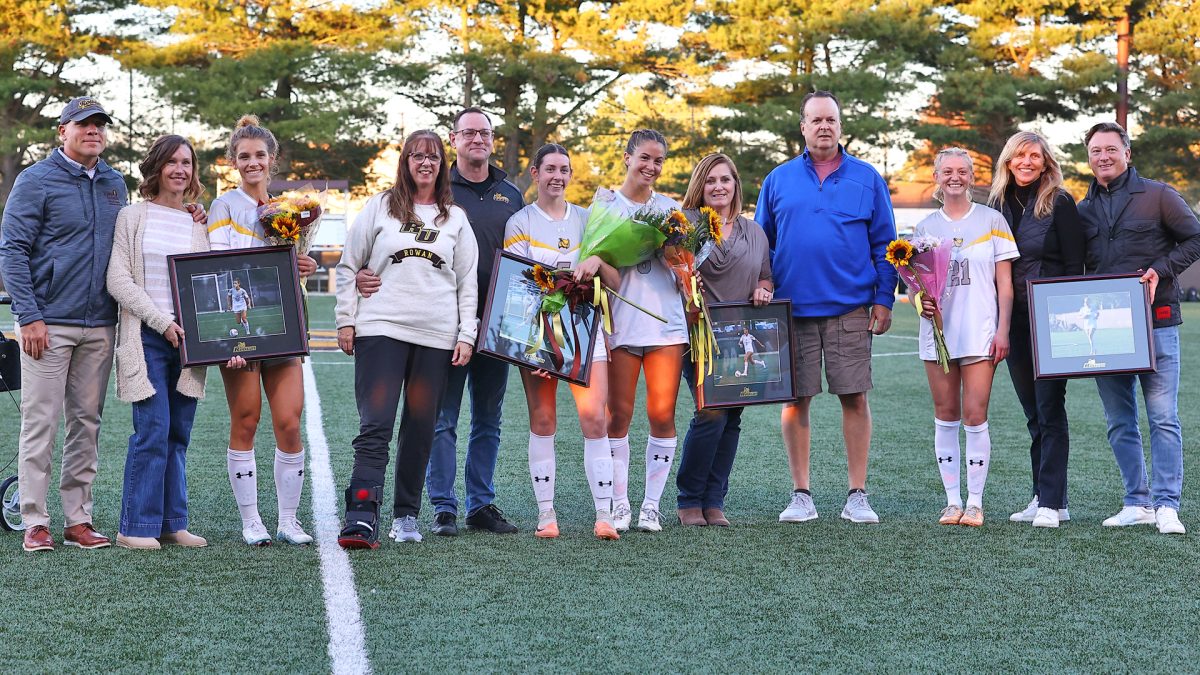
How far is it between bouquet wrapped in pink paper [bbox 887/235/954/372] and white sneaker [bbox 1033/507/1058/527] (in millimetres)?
831

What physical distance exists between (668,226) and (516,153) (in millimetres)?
30334

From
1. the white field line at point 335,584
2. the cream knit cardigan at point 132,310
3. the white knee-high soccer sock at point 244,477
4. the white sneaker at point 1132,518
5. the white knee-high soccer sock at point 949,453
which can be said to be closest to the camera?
the white field line at point 335,584

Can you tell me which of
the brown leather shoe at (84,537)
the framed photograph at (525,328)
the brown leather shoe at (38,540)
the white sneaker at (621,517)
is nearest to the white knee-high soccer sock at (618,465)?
the white sneaker at (621,517)

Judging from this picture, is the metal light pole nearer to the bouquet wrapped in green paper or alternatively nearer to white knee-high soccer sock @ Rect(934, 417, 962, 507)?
white knee-high soccer sock @ Rect(934, 417, 962, 507)

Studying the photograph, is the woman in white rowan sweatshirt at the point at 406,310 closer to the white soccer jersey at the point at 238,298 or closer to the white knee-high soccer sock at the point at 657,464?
the white soccer jersey at the point at 238,298

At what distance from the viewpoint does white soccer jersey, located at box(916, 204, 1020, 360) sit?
536 cm

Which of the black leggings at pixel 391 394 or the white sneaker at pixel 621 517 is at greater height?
the black leggings at pixel 391 394

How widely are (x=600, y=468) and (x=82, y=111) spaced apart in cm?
278

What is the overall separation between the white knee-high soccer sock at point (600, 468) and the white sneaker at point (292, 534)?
4.29ft

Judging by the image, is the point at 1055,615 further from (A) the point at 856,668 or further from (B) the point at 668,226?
(B) the point at 668,226

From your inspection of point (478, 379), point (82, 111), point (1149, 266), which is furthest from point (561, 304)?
point (1149, 266)

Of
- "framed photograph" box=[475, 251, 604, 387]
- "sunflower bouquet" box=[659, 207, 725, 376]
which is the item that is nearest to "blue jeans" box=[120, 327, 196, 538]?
"framed photograph" box=[475, 251, 604, 387]

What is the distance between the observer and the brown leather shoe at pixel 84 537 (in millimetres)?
4906

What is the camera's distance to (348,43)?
3584 cm
